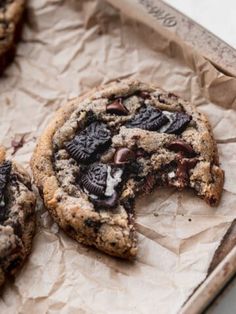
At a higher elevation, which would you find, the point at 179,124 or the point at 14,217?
the point at 179,124

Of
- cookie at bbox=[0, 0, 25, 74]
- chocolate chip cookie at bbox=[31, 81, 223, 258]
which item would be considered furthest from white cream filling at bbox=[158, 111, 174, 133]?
cookie at bbox=[0, 0, 25, 74]

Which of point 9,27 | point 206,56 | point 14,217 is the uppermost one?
point 206,56

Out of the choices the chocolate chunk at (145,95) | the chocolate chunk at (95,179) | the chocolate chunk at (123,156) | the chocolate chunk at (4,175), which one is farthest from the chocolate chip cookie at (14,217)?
the chocolate chunk at (145,95)

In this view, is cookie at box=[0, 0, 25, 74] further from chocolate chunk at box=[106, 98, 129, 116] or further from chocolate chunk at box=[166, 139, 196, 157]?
chocolate chunk at box=[166, 139, 196, 157]

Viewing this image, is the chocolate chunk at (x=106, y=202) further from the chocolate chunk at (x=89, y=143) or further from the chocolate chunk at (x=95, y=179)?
the chocolate chunk at (x=89, y=143)

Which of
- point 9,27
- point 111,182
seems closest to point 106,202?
point 111,182

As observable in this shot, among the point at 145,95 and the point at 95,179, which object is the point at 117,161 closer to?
the point at 95,179
